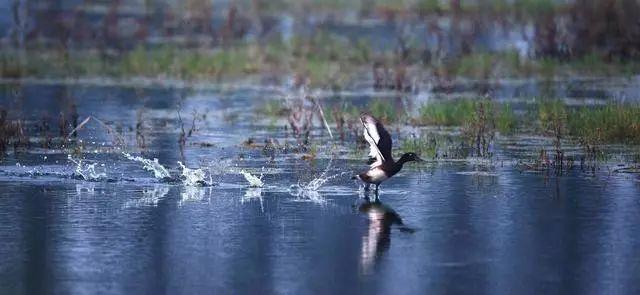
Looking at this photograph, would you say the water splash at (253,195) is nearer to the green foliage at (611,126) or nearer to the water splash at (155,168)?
the water splash at (155,168)

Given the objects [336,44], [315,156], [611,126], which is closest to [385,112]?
[611,126]

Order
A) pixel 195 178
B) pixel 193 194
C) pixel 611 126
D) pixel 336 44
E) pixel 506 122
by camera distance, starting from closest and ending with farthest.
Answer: pixel 193 194 → pixel 195 178 → pixel 611 126 → pixel 506 122 → pixel 336 44

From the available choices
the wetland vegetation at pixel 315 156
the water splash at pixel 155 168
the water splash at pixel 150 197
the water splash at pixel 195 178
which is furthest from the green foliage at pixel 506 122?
the water splash at pixel 150 197

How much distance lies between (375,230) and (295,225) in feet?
2.19

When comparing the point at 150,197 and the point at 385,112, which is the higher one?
the point at 385,112

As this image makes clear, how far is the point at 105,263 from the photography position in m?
11.3

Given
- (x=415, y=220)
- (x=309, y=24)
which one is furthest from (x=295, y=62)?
(x=415, y=220)

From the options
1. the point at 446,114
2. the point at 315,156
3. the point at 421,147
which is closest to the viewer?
the point at 315,156

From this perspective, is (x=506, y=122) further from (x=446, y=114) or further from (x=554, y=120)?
(x=446, y=114)

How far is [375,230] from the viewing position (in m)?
12.9

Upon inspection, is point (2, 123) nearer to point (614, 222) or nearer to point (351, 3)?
point (614, 222)

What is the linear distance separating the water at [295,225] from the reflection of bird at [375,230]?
2 centimetres

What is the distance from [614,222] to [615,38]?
17.1 m

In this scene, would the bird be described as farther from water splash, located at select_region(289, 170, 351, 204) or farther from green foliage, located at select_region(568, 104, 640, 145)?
green foliage, located at select_region(568, 104, 640, 145)
